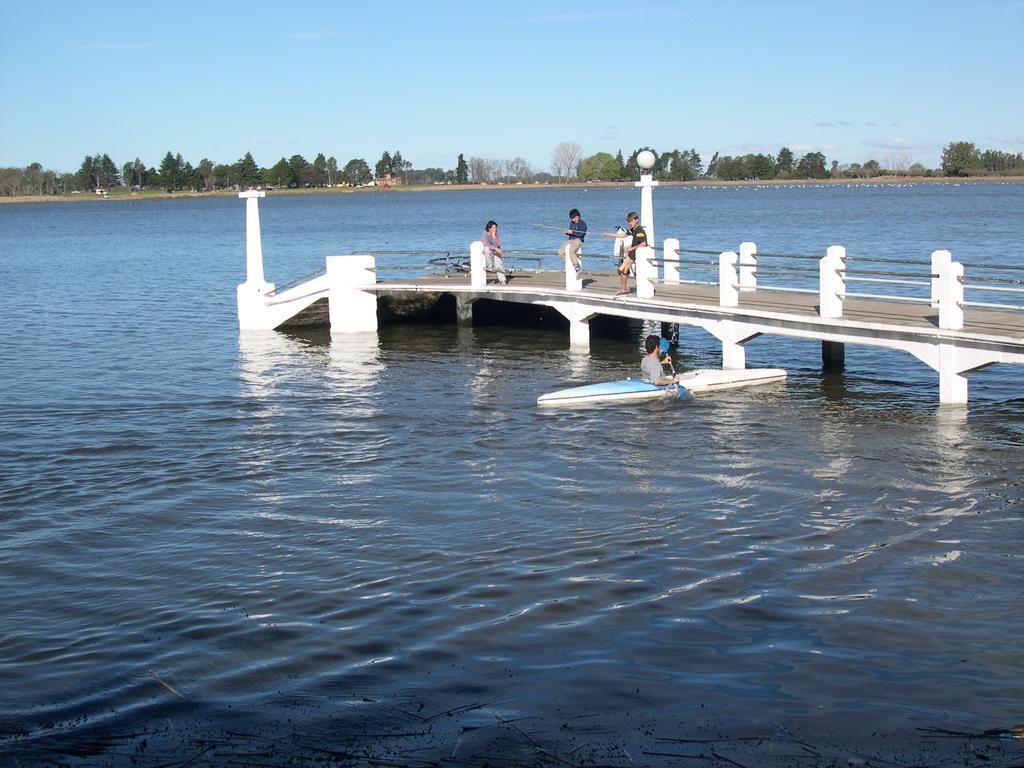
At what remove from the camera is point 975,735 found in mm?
7719

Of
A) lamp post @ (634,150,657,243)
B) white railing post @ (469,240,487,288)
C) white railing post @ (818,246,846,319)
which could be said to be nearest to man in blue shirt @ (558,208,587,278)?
lamp post @ (634,150,657,243)

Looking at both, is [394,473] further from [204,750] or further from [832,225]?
[832,225]

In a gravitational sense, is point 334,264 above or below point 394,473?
above

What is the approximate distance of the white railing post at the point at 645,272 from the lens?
75.0ft

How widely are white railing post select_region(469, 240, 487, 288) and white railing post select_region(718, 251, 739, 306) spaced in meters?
6.88

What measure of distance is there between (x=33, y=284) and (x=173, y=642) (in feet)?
149

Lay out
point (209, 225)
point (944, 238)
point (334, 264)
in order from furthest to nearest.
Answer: point (209, 225), point (944, 238), point (334, 264)

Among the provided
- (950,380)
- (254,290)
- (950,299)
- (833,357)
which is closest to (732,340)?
(833,357)

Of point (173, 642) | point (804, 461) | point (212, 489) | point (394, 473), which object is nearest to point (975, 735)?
point (173, 642)

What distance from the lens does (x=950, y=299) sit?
1709cm

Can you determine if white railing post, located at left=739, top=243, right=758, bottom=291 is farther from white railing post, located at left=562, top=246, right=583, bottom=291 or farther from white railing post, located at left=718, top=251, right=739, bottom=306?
white railing post, located at left=562, top=246, right=583, bottom=291

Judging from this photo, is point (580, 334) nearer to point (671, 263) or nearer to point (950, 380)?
point (671, 263)

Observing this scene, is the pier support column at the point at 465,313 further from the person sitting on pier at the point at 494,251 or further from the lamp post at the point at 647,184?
the lamp post at the point at 647,184

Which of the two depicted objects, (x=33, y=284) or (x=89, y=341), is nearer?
(x=89, y=341)
